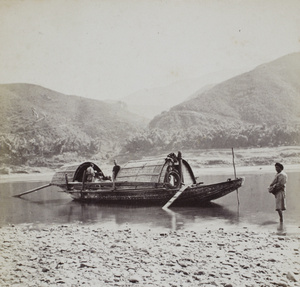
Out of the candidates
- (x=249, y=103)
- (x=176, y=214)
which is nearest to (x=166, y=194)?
(x=176, y=214)

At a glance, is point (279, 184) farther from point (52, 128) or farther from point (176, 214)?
point (52, 128)

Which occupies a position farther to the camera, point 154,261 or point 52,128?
point 52,128

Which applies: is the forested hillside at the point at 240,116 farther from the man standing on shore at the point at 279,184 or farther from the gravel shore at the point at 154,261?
the gravel shore at the point at 154,261

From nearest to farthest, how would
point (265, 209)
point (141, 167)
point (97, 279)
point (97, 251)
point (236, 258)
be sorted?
point (97, 279) → point (236, 258) → point (97, 251) → point (265, 209) → point (141, 167)

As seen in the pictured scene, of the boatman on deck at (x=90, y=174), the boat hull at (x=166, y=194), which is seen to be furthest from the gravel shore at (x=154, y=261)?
the boatman on deck at (x=90, y=174)

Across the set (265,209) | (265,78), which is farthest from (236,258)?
(265,78)

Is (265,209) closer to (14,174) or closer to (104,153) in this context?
(14,174)
